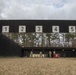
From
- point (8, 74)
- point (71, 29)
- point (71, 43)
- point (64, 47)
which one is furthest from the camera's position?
point (71, 43)

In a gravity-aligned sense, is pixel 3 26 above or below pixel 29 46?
above

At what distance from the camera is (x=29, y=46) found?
50.2 metres

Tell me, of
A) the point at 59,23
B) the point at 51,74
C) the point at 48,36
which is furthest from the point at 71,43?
the point at 51,74

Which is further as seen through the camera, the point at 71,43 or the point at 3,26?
the point at 71,43

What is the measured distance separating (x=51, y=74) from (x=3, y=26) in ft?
104

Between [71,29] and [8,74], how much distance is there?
30942 millimetres

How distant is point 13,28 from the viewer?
38.2 meters

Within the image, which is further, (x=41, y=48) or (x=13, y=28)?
Result: (x=41, y=48)

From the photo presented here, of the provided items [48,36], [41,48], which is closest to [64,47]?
[41,48]

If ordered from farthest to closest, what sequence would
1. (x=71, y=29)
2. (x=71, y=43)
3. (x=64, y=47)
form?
(x=71, y=43), (x=64, y=47), (x=71, y=29)

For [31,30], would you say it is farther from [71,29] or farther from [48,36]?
[48,36]

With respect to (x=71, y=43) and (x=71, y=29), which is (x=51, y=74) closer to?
(x=71, y=29)

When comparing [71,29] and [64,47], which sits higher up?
[71,29]

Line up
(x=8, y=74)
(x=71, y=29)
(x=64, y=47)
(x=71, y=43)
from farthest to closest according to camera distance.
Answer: (x=71, y=43) < (x=64, y=47) < (x=71, y=29) < (x=8, y=74)
